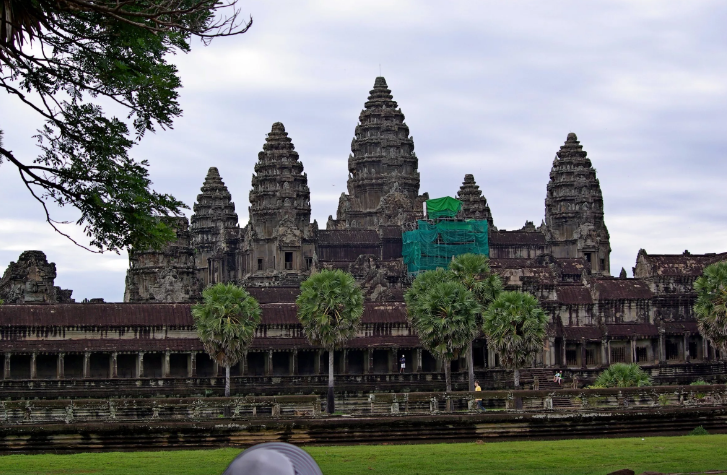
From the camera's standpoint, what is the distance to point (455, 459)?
84.4ft

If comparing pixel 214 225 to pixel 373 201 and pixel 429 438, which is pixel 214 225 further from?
pixel 429 438

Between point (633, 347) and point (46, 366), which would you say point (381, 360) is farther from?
point (46, 366)

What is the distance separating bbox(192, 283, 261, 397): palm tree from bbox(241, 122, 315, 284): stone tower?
4466 centimetres

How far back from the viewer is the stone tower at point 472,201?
418 ft

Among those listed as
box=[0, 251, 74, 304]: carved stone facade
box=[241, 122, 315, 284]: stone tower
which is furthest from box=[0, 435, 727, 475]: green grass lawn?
box=[241, 122, 315, 284]: stone tower

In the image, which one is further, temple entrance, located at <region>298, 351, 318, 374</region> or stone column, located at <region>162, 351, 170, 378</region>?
temple entrance, located at <region>298, 351, 318, 374</region>

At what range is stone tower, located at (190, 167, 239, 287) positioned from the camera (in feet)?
390

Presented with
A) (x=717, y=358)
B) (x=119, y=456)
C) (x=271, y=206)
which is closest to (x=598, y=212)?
(x=271, y=206)

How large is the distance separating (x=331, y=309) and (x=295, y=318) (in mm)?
12424

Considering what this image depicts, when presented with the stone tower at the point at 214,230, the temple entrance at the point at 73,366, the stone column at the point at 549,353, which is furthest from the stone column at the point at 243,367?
the stone tower at the point at 214,230

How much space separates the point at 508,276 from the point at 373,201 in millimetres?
49026

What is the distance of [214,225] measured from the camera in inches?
5079

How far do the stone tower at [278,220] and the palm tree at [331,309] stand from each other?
148ft

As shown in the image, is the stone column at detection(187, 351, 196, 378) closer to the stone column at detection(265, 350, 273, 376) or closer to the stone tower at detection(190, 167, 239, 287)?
the stone column at detection(265, 350, 273, 376)
